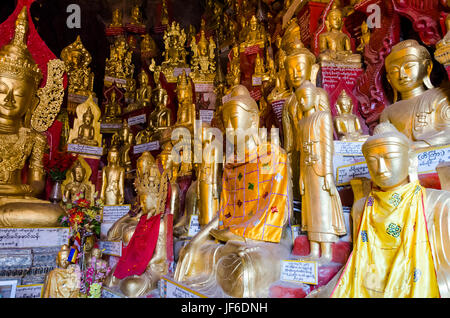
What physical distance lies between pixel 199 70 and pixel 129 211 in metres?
3.67

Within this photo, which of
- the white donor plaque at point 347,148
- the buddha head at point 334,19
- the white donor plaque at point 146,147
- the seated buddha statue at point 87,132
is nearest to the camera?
the white donor plaque at point 347,148

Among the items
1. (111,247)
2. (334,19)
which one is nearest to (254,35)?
(334,19)

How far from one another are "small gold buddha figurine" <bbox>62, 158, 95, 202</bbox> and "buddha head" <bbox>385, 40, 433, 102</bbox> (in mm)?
4922

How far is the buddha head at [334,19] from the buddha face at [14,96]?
4350 mm

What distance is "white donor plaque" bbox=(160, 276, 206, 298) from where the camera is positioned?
2.74m

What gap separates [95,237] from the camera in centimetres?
522

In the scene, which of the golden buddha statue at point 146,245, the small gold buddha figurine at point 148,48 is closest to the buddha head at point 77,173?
the golden buddha statue at point 146,245

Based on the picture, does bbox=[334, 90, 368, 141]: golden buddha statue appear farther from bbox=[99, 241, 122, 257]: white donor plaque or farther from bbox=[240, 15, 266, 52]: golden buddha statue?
bbox=[99, 241, 122, 257]: white donor plaque

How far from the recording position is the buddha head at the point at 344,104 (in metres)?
4.02

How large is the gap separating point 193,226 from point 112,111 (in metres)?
4.87

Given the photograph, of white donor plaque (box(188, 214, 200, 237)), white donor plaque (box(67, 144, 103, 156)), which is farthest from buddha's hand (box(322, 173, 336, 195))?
white donor plaque (box(67, 144, 103, 156))

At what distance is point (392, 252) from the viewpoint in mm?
2145

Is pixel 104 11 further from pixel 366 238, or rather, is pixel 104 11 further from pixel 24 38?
pixel 366 238

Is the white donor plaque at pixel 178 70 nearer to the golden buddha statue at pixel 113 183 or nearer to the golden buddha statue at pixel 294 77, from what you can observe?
the golden buddha statue at pixel 113 183
